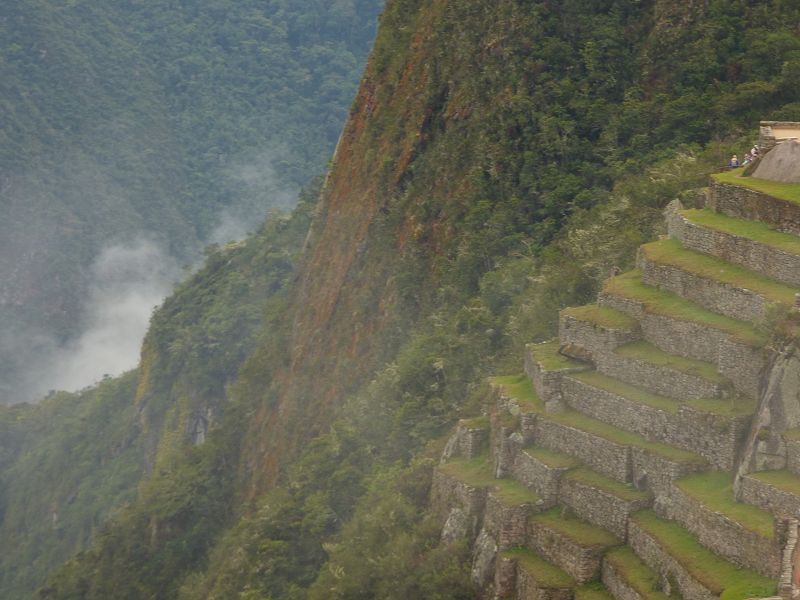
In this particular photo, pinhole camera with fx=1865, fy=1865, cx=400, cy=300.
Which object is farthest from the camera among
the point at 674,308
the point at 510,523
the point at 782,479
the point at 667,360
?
the point at 674,308

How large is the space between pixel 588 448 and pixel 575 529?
1811 mm

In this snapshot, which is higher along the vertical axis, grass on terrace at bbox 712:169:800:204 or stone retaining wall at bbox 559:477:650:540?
grass on terrace at bbox 712:169:800:204

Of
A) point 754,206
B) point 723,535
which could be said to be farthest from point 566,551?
point 754,206

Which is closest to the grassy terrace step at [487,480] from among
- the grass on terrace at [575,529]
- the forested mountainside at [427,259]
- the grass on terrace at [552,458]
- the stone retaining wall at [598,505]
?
the grass on terrace at [575,529]

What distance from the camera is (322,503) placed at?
56406mm

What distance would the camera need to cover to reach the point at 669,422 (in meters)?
34.7

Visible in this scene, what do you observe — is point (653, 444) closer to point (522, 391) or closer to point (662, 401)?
point (662, 401)

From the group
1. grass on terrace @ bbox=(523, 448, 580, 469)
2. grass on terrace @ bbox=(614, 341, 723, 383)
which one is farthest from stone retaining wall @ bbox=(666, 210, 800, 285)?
grass on terrace @ bbox=(523, 448, 580, 469)

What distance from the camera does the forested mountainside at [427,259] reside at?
Answer: 50.2 m

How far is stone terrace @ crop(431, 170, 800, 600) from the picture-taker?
31.9 meters

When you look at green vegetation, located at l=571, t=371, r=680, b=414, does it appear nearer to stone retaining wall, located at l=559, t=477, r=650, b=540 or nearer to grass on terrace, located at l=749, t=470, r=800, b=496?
stone retaining wall, located at l=559, t=477, r=650, b=540

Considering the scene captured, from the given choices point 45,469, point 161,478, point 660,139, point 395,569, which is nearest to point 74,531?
point 45,469

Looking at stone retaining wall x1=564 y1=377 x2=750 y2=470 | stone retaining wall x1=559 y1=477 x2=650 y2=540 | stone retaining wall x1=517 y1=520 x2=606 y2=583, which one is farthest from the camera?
stone retaining wall x1=559 y1=477 x2=650 y2=540

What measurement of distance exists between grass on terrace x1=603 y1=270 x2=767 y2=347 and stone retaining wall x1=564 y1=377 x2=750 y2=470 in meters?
1.65
